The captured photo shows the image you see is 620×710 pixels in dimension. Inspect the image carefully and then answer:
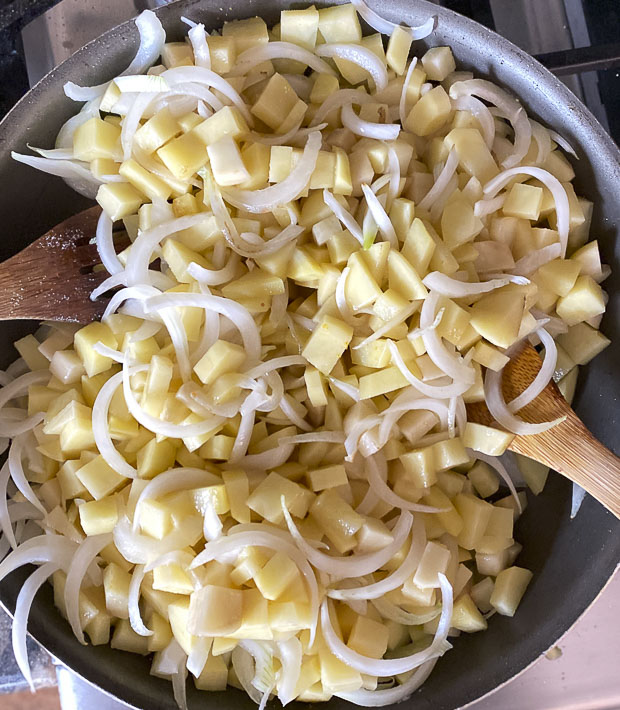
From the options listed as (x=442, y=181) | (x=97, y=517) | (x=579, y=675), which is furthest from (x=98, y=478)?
(x=579, y=675)

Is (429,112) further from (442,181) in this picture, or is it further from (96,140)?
(96,140)

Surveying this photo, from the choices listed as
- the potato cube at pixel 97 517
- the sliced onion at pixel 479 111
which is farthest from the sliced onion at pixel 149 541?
the sliced onion at pixel 479 111

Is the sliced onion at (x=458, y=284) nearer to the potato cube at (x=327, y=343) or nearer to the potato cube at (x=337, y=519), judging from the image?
the potato cube at (x=327, y=343)

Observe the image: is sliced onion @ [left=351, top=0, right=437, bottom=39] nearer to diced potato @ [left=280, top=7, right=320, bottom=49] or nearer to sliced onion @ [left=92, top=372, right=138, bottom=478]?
diced potato @ [left=280, top=7, right=320, bottom=49]

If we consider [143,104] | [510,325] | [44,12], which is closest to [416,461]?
[510,325]

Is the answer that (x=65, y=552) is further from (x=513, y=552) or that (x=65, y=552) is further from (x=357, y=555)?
(x=513, y=552)

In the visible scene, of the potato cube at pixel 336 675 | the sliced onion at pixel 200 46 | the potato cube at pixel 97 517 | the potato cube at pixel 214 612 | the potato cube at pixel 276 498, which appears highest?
the sliced onion at pixel 200 46
